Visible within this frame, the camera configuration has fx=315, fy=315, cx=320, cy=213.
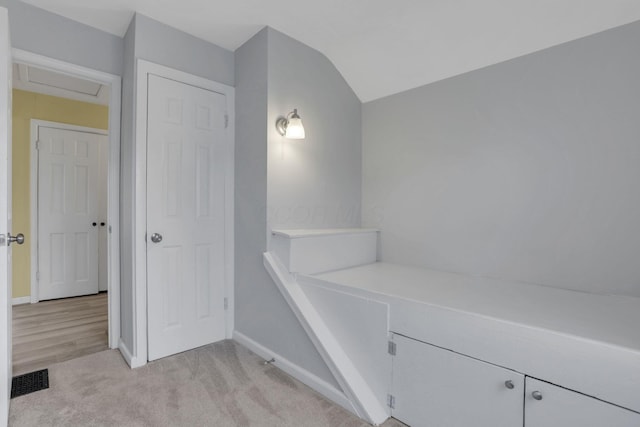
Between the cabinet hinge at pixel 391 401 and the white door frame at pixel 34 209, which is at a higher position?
the white door frame at pixel 34 209

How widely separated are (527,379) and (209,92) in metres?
2.54

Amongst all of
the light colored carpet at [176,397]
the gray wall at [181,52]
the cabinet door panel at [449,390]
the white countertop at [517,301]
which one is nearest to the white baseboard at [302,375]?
the light colored carpet at [176,397]

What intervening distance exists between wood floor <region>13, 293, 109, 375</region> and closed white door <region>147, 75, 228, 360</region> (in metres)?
0.68

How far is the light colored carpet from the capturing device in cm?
157

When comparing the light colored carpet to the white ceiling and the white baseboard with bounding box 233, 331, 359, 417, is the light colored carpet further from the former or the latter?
the white ceiling

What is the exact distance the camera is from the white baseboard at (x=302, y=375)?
1702 millimetres

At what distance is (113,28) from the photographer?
2.19m

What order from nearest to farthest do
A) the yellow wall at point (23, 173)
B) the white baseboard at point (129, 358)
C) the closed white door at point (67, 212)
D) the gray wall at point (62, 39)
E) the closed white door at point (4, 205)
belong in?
the closed white door at point (4, 205), the gray wall at point (62, 39), the white baseboard at point (129, 358), the yellow wall at point (23, 173), the closed white door at point (67, 212)

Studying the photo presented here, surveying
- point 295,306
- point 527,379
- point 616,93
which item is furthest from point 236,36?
point 527,379

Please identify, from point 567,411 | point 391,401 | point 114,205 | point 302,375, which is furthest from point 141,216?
point 567,411

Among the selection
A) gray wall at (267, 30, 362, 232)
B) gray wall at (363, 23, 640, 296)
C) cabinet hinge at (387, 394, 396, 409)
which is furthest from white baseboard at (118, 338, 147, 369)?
gray wall at (363, 23, 640, 296)

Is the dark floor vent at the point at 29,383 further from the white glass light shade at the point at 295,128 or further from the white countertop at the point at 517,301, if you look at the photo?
the white glass light shade at the point at 295,128

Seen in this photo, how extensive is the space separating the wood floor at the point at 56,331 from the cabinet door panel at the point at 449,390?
2216 millimetres

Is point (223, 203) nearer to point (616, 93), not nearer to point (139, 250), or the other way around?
point (139, 250)
